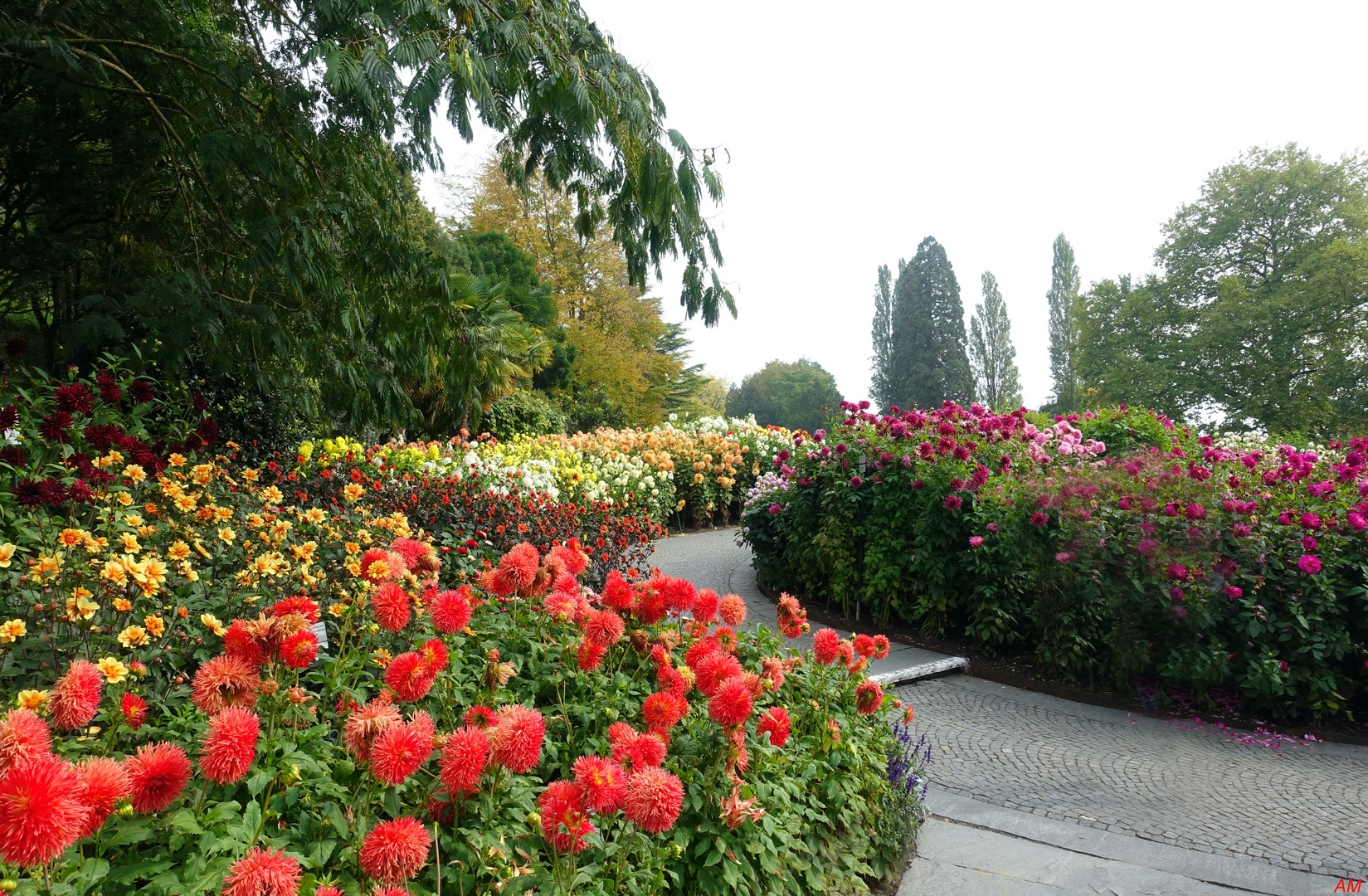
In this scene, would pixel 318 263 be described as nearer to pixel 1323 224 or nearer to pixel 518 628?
pixel 518 628

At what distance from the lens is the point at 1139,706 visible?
4.29m

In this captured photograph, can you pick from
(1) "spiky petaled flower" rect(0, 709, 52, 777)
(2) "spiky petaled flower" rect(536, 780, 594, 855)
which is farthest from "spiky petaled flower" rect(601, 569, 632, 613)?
(1) "spiky petaled flower" rect(0, 709, 52, 777)

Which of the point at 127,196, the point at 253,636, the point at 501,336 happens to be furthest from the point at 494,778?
the point at 501,336

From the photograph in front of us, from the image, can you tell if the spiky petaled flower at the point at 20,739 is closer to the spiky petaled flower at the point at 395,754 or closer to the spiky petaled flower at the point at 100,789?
the spiky petaled flower at the point at 100,789

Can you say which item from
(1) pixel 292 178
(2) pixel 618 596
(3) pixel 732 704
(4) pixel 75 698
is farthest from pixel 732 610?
(1) pixel 292 178

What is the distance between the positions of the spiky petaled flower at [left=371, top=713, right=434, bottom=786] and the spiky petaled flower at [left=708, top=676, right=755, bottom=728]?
2.38ft

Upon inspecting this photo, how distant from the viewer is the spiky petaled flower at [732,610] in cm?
243

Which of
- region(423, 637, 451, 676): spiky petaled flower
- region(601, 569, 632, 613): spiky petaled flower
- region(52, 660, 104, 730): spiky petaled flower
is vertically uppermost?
region(601, 569, 632, 613): spiky petaled flower

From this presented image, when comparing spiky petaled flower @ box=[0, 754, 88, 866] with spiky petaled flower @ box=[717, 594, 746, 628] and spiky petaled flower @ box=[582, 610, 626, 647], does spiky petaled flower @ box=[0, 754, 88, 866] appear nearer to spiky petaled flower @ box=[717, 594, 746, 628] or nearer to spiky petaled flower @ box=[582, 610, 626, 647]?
spiky petaled flower @ box=[582, 610, 626, 647]

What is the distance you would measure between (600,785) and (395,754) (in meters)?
0.37

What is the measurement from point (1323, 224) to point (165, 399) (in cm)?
3135

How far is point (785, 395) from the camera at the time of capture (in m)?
57.9

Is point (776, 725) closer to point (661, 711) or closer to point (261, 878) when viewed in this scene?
point (661, 711)

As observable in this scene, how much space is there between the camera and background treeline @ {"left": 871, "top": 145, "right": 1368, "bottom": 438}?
2144 cm
